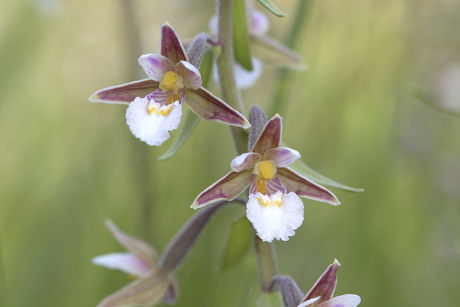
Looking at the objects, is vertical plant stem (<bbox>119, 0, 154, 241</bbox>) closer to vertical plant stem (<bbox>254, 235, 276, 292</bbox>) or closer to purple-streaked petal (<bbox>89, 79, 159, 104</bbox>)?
vertical plant stem (<bbox>254, 235, 276, 292</bbox>)

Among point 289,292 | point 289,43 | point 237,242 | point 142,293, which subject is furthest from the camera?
point 289,43

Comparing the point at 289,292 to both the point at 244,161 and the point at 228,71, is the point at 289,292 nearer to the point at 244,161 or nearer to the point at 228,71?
the point at 244,161

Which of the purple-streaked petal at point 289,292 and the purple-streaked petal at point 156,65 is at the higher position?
the purple-streaked petal at point 156,65

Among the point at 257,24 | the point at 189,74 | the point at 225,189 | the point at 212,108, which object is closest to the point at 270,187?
the point at 225,189

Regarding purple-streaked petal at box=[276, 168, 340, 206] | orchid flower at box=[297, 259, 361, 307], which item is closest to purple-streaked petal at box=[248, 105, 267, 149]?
purple-streaked petal at box=[276, 168, 340, 206]

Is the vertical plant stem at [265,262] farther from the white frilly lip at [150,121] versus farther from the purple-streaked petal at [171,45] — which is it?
the purple-streaked petal at [171,45]

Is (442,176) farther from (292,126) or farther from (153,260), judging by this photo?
(153,260)

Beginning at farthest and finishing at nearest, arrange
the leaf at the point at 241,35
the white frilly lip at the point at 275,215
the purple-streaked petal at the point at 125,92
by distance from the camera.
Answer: the leaf at the point at 241,35, the purple-streaked petal at the point at 125,92, the white frilly lip at the point at 275,215

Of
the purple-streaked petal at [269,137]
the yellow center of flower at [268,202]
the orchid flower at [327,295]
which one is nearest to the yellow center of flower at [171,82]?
the purple-streaked petal at [269,137]
